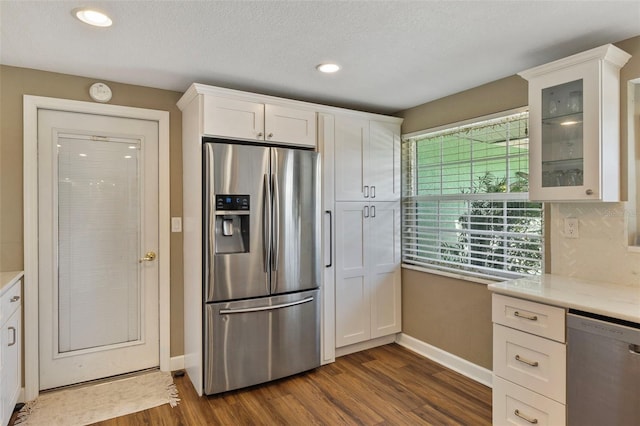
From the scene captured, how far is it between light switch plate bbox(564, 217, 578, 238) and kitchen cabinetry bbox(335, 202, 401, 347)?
148cm

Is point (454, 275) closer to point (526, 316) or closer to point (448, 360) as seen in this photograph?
point (448, 360)

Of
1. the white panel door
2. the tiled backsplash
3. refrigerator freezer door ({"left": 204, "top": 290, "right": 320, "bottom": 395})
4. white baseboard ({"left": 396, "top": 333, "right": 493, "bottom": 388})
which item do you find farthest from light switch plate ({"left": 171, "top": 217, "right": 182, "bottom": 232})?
the tiled backsplash

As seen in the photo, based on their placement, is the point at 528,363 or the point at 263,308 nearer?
the point at 528,363

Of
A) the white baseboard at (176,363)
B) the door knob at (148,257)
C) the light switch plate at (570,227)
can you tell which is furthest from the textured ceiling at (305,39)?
the white baseboard at (176,363)

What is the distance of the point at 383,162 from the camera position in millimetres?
3455

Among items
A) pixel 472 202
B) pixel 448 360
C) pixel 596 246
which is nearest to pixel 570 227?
pixel 596 246

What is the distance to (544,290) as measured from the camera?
1.98m

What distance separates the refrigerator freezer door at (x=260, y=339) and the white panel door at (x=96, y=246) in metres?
0.72

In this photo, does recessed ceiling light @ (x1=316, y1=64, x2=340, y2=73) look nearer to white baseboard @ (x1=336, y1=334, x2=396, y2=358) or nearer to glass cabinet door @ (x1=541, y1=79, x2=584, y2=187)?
glass cabinet door @ (x1=541, y1=79, x2=584, y2=187)

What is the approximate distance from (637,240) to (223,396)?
113 inches

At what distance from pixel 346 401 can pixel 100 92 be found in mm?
2888

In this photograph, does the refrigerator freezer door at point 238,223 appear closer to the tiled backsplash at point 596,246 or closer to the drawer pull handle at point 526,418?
the drawer pull handle at point 526,418

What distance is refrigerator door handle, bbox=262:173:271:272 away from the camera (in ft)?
8.83

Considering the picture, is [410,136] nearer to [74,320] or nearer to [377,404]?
[377,404]
